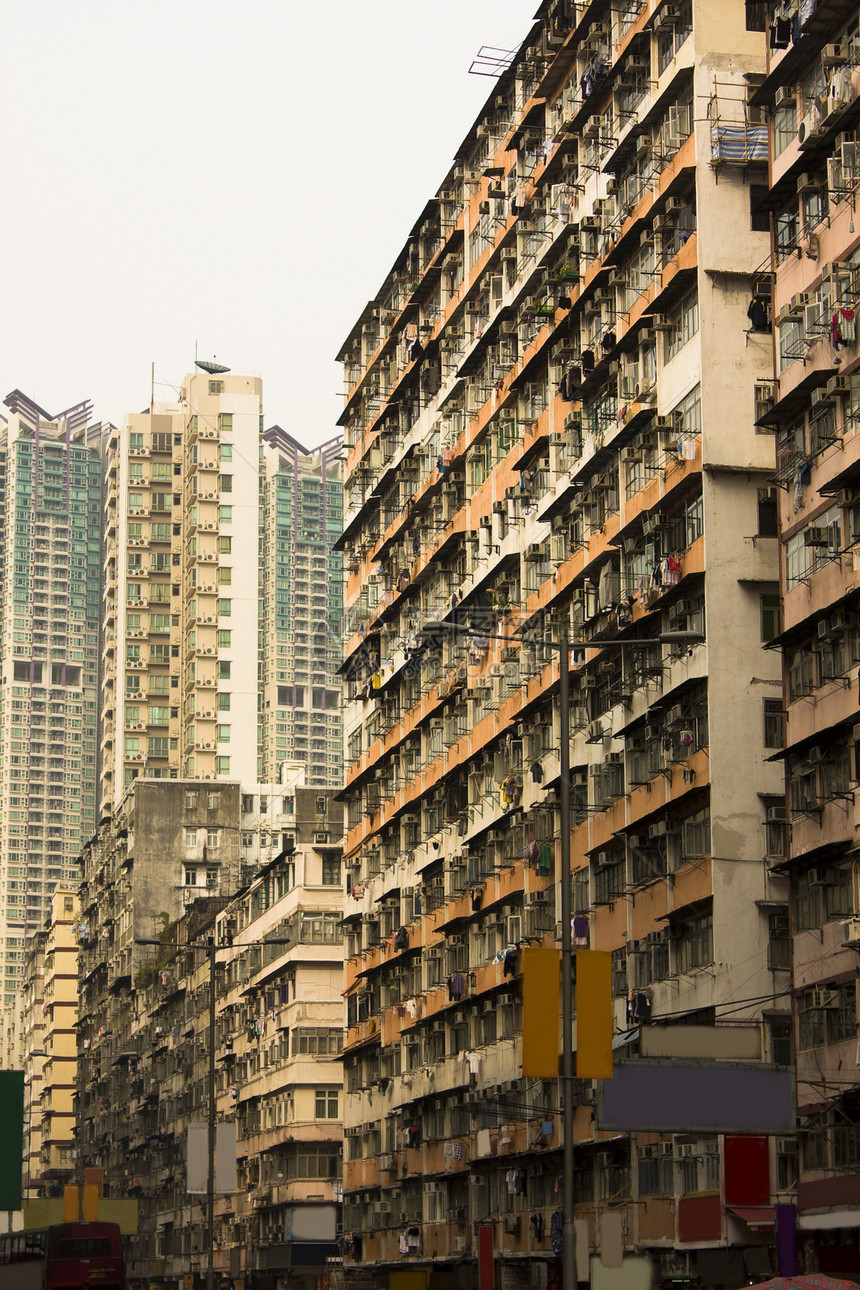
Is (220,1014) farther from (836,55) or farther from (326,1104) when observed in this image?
(836,55)

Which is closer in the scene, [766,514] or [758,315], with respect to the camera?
[758,315]

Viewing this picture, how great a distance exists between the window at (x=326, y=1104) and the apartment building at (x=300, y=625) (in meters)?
93.5

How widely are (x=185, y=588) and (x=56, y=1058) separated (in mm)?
35772

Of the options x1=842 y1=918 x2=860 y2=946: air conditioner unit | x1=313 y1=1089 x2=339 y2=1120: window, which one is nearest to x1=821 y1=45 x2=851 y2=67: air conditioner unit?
x1=842 y1=918 x2=860 y2=946: air conditioner unit

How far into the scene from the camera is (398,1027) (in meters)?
68.3

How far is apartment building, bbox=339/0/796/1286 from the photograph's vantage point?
1718 inches

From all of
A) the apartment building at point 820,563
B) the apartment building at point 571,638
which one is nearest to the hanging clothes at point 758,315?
the apartment building at point 571,638

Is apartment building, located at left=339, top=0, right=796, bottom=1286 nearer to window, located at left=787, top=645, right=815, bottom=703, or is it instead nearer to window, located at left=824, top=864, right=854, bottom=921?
window, located at left=787, top=645, right=815, bottom=703

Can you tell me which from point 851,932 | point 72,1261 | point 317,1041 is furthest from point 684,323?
point 317,1041

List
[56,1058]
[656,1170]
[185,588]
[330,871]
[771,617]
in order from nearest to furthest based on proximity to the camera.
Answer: [771,617] → [656,1170] → [330,871] → [185,588] → [56,1058]

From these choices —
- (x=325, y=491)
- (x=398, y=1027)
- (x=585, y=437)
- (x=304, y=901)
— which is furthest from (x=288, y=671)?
(x=585, y=437)

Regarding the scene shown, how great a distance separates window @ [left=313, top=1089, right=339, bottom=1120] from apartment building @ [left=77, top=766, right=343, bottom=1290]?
5cm

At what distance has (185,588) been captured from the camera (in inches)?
5502

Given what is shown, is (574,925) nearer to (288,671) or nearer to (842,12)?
(842,12)
